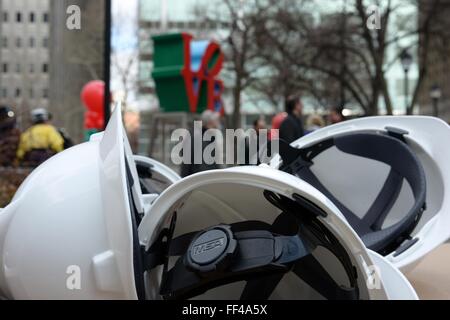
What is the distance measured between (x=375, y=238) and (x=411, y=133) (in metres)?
0.73

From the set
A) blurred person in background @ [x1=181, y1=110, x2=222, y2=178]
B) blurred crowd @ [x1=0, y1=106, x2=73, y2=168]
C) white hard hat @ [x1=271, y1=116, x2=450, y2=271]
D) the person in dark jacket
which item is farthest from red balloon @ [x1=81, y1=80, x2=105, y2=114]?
white hard hat @ [x1=271, y1=116, x2=450, y2=271]

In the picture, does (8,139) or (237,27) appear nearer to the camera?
(8,139)

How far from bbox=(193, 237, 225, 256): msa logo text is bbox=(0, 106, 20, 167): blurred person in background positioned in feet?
19.1

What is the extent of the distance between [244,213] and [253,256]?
47cm

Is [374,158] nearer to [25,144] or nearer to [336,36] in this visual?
[25,144]

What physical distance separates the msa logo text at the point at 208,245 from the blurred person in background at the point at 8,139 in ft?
19.1

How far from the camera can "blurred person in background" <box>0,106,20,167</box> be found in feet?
23.4

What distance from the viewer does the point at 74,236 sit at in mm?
1840

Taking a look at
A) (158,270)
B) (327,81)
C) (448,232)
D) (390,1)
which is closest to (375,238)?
(448,232)

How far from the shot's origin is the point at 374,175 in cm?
354

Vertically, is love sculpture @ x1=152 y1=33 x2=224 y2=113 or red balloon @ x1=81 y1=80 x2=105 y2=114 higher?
love sculpture @ x1=152 y1=33 x2=224 y2=113

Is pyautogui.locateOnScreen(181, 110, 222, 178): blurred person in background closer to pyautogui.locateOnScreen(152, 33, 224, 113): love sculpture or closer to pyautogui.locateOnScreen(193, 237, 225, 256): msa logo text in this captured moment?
pyautogui.locateOnScreen(193, 237, 225, 256): msa logo text

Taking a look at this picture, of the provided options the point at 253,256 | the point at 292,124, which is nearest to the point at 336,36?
the point at 292,124

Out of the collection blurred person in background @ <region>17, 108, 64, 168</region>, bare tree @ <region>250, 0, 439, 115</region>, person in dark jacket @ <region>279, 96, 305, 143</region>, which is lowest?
blurred person in background @ <region>17, 108, 64, 168</region>
